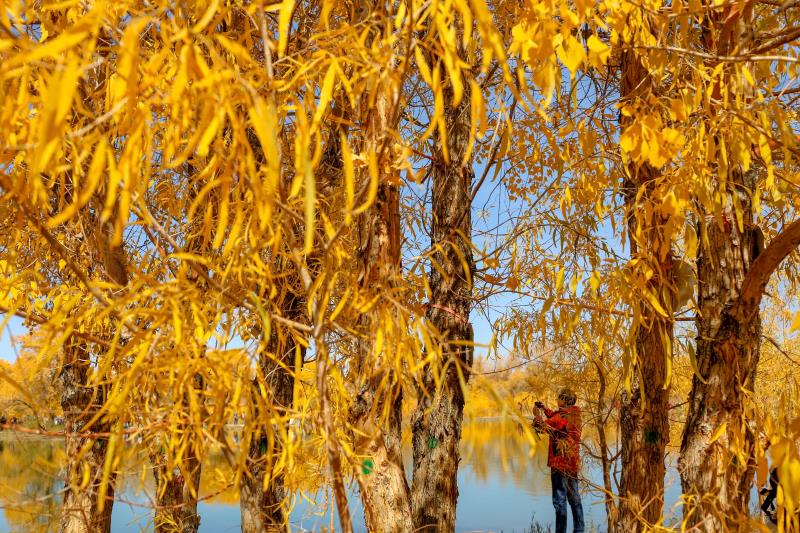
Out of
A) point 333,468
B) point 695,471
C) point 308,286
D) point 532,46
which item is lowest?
point 695,471

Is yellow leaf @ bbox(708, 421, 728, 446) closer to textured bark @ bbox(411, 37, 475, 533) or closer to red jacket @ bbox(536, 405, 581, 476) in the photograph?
textured bark @ bbox(411, 37, 475, 533)

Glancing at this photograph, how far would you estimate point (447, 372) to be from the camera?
2.12m

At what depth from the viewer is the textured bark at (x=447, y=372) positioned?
7.21 feet

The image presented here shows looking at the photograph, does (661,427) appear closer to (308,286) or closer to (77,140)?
(308,286)

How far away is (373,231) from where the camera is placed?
48.9 inches

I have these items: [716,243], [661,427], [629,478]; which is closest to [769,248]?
[716,243]

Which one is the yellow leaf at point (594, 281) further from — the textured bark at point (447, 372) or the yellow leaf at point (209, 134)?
the yellow leaf at point (209, 134)

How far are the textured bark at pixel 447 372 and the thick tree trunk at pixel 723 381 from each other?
75cm

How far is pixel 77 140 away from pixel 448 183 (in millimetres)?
1862

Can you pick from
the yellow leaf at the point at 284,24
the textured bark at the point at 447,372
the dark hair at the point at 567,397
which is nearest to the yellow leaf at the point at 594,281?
the textured bark at the point at 447,372

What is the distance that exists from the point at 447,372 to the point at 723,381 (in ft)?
2.89

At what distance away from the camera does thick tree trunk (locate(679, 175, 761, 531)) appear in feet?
4.97

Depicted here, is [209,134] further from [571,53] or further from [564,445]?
[564,445]

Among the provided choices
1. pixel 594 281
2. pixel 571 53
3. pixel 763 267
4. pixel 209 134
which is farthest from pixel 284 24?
pixel 763 267
